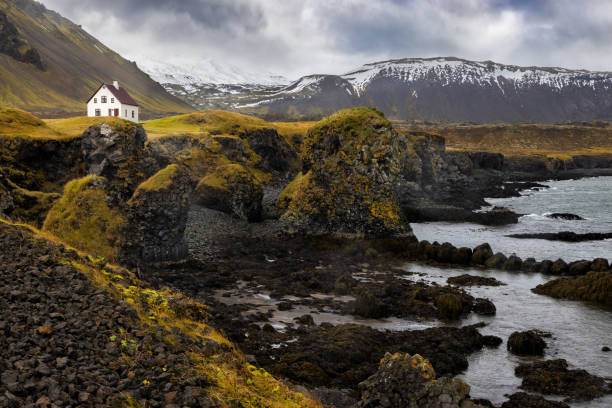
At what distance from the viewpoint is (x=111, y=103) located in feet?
259

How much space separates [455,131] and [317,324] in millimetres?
182794

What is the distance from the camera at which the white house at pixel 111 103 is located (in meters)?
78.7

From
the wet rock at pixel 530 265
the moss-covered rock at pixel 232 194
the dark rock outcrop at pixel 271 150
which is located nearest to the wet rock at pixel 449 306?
the wet rock at pixel 530 265

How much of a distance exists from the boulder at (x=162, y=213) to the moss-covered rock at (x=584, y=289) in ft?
74.7

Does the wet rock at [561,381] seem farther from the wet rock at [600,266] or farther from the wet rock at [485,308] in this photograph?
the wet rock at [600,266]

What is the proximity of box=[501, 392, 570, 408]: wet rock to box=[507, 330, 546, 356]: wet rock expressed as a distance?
3.94 metres

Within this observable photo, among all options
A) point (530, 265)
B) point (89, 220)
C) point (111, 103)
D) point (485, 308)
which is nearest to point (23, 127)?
point (89, 220)

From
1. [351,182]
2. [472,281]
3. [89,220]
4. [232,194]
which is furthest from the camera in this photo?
[232,194]

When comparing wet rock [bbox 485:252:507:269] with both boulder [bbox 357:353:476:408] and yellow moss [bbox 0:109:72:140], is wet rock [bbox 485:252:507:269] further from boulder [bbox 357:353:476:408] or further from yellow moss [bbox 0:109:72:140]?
yellow moss [bbox 0:109:72:140]

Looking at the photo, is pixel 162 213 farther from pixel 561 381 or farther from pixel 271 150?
pixel 271 150

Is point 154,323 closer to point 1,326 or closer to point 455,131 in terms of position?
point 1,326

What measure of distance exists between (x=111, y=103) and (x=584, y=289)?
7798 cm

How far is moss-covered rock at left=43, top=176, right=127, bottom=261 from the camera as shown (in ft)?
65.5

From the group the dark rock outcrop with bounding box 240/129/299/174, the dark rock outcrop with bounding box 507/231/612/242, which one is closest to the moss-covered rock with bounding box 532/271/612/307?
the dark rock outcrop with bounding box 507/231/612/242
